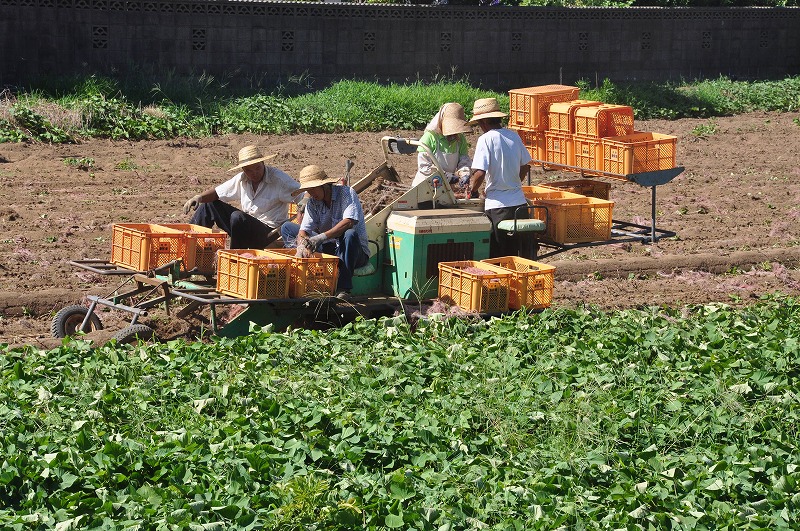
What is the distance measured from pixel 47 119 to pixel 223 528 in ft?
47.7

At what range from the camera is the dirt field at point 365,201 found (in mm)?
13242

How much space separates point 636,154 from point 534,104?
1361mm

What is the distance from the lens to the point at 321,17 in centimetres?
2344

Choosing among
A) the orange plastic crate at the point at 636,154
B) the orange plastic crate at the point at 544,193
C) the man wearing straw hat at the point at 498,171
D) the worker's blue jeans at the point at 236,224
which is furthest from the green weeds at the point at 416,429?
the orange plastic crate at the point at 636,154

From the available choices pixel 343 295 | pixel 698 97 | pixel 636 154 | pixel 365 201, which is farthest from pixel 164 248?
pixel 698 97

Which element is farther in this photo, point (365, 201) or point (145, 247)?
point (365, 201)

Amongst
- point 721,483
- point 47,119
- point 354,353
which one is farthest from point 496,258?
point 47,119

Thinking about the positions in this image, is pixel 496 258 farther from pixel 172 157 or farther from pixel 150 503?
pixel 172 157

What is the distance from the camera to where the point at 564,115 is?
12945 mm

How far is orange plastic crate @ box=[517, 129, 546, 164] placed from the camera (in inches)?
524

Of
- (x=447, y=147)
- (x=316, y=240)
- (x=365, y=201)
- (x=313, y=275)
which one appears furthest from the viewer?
(x=447, y=147)

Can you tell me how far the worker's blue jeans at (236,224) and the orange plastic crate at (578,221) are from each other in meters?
2.83

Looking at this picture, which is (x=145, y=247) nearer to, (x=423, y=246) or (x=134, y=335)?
(x=134, y=335)

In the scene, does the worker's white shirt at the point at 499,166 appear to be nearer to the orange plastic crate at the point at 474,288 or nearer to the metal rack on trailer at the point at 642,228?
the metal rack on trailer at the point at 642,228
